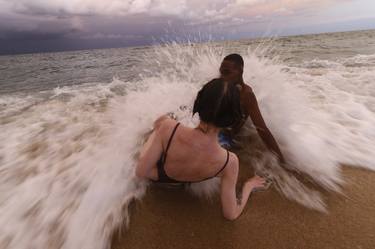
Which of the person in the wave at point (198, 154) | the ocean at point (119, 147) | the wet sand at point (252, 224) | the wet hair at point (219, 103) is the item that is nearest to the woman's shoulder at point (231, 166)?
the person in the wave at point (198, 154)

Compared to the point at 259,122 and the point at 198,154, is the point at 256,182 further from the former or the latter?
the point at 198,154

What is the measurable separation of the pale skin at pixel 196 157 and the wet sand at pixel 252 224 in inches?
7.4

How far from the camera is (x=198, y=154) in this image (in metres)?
2.32

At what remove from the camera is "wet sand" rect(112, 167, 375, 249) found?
2.37 metres

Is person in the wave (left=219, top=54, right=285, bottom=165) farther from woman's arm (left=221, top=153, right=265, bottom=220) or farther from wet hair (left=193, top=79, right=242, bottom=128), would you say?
wet hair (left=193, top=79, right=242, bottom=128)

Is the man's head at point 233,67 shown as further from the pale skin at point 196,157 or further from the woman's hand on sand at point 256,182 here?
the pale skin at point 196,157

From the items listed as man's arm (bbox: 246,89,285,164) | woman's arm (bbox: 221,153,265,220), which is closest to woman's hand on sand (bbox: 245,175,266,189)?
woman's arm (bbox: 221,153,265,220)

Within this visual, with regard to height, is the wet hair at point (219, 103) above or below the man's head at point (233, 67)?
above

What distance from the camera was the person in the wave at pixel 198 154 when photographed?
206 cm

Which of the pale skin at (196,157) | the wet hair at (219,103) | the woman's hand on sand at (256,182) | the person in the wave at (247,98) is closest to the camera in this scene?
the wet hair at (219,103)

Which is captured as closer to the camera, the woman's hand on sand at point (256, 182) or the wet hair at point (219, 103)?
the wet hair at point (219, 103)

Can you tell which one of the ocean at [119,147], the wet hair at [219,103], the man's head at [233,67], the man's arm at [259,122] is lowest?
the ocean at [119,147]

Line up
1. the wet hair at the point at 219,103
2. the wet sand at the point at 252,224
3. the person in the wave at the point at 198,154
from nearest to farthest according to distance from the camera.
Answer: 1. the wet hair at the point at 219,103
2. the person in the wave at the point at 198,154
3. the wet sand at the point at 252,224

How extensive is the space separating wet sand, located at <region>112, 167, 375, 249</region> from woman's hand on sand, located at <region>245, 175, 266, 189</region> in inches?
3.6
